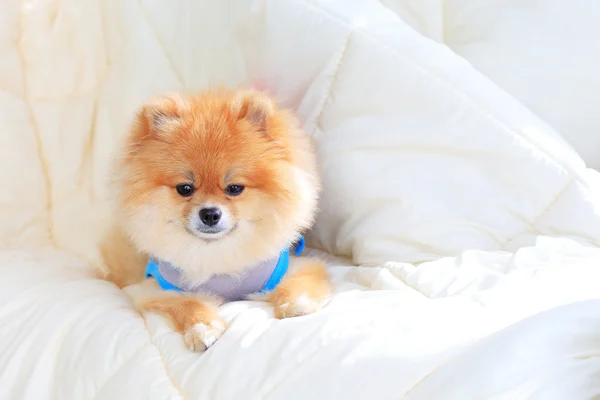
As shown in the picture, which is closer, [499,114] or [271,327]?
[271,327]

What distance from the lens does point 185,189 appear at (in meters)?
1.41

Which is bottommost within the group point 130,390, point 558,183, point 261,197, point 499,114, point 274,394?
point 130,390

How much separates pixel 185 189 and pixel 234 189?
0.11 m

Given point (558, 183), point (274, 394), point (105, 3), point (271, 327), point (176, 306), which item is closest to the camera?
point (274, 394)

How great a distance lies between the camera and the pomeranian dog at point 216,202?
1.39m

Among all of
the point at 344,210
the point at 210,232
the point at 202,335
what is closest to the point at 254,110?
the point at 210,232

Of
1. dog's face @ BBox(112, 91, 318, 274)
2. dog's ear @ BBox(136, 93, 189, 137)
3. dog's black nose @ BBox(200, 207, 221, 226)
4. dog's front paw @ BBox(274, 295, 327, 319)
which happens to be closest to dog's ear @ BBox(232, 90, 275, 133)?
dog's face @ BBox(112, 91, 318, 274)

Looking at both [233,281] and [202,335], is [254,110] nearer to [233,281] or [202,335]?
Answer: [233,281]

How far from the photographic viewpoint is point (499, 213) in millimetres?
1603

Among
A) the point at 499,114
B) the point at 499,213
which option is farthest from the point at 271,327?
the point at 499,114

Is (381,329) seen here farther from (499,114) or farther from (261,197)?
(499,114)

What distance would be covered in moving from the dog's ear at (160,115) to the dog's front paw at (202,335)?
1.49 feet

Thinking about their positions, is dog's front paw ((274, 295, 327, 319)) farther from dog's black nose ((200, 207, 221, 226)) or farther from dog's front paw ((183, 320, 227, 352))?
dog's black nose ((200, 207, 221, 226))

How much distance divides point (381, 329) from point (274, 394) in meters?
0.23
